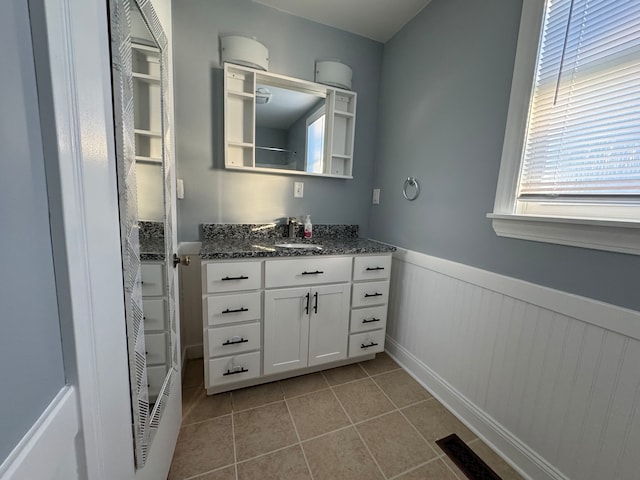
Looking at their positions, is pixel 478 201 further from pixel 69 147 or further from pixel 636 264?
pixel 69 147

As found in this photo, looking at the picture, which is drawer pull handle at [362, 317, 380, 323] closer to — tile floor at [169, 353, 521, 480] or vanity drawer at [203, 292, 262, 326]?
tile floor at [169, 353, 521, 480]

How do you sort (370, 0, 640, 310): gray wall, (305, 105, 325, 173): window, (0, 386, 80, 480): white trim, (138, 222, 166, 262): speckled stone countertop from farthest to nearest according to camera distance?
(305, 105, 325, 173): window
(370, 0, 640, 310): gray wall
(138, 222, 166, 262): speckled stone countertop
(0, 386, 80, 480): white trim

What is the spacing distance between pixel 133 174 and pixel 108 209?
23 centimetres

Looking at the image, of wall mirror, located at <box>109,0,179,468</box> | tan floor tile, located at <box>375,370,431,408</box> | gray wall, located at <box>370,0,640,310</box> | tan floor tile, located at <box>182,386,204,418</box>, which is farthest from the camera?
tan floor tile, located at <box>375,370,431,408</box>

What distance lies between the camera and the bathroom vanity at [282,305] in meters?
1.39

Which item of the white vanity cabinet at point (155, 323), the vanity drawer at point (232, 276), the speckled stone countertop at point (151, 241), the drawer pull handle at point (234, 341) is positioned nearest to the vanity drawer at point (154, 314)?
the white vanity cabinet at point (155, 323)

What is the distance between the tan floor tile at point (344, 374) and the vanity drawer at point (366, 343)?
0.42ft

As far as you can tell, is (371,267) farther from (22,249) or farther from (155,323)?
(22,249)

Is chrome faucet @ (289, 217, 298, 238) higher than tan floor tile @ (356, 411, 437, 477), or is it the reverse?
chrome faucet @ (289, 217, 298, 238)

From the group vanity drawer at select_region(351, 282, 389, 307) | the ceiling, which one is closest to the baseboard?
vanity drawer at select_region(351, 282, 389, 307)

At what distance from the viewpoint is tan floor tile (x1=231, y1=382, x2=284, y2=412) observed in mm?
1472

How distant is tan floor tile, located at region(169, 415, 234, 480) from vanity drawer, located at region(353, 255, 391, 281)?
1.10 m

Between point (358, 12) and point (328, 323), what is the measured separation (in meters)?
2.10

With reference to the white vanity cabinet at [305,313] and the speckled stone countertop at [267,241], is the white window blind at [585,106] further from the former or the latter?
the white vanity cabinet at [305,313]
